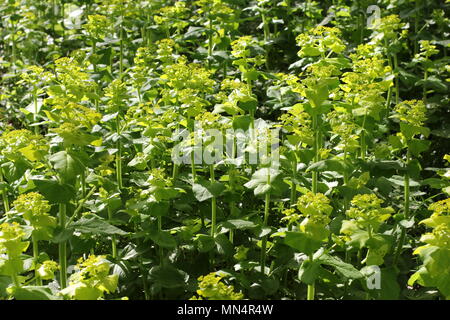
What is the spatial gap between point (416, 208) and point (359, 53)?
958 millimetres

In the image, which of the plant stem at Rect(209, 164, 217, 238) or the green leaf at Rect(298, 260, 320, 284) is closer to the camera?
the green leaf at Rect(298, 260, 320, 284)

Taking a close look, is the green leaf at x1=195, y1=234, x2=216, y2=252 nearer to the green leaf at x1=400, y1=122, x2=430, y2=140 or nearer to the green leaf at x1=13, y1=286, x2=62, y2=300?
the green leaf at x1=13, y1=286, x2=62, y2=300

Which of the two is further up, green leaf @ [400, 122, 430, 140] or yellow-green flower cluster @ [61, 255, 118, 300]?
green leaf @ [400, 122, 430, 140]

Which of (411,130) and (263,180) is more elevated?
(411,130)

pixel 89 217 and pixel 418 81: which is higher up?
pixel 418 81

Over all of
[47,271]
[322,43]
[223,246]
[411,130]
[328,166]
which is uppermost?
[322,43]

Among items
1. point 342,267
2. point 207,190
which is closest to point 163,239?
point 207,190

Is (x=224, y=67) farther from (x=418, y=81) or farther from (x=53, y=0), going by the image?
(x=53, y=0)

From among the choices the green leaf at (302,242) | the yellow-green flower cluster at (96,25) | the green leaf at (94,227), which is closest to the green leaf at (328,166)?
the green leaf at (302,242)

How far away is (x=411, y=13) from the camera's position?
Answer: 15.2 feet

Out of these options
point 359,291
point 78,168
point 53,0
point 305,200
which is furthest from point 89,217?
point 53,0

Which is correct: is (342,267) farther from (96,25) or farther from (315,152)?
(96,25)

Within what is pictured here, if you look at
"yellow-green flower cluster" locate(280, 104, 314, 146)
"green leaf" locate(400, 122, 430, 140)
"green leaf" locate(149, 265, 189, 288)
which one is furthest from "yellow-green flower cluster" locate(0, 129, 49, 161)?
"green leaf" locate(400, 122, 430, 140)

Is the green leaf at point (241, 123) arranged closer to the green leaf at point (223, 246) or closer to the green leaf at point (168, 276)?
the green leaf at point (223, 246)
